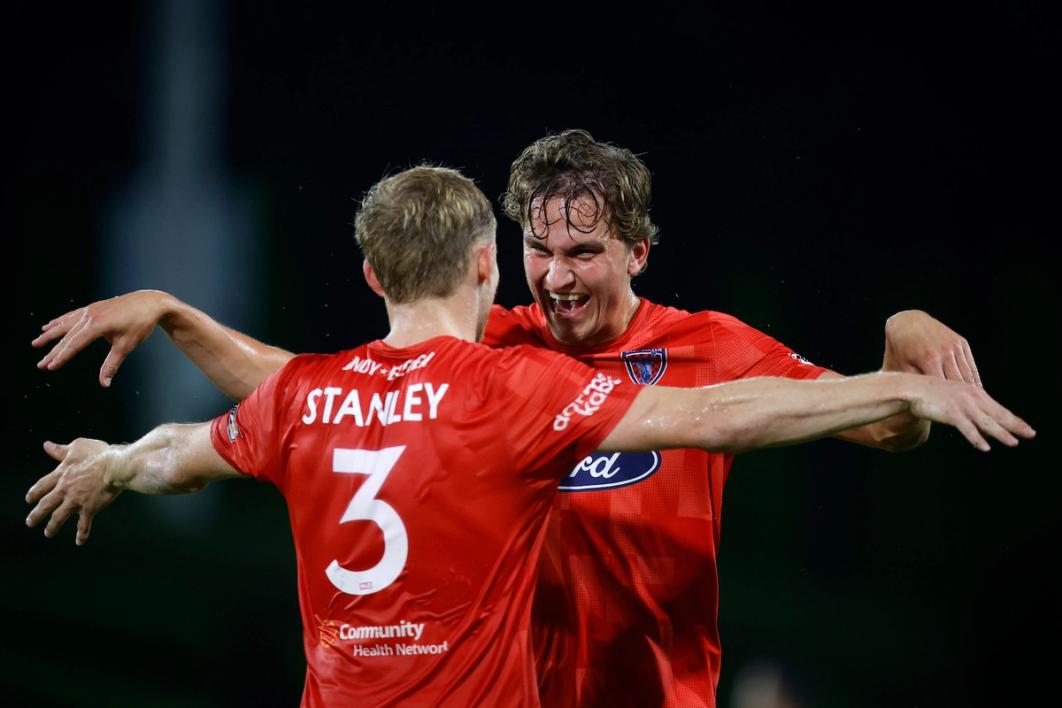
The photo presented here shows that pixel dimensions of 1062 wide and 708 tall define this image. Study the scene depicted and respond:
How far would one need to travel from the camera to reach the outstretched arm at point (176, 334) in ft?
8.93

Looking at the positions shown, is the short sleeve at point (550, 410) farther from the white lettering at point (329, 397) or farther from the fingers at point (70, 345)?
the fingers at point (70, 345)

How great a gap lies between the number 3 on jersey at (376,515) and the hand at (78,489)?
74cm

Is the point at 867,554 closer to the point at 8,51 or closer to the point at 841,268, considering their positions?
the point at 841,268

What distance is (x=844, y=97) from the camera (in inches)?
195

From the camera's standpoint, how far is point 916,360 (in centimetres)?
251

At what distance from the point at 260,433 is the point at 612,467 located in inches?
41.7

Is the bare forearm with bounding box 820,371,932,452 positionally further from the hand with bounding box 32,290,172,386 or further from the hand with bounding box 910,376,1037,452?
the hand with bounding box 32,290,172,386

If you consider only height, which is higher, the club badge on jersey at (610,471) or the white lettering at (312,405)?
the white lettering at (312,405)

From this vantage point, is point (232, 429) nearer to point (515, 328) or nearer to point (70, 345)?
point (70, 345)

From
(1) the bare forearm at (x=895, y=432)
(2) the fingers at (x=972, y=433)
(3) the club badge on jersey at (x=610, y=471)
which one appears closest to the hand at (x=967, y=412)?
(2) the fingers at (x=972, y=433)

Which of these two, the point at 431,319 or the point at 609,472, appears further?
the point at 609,472

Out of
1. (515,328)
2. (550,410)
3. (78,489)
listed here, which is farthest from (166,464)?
(515,328)

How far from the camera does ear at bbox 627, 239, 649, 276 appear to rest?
3.15m

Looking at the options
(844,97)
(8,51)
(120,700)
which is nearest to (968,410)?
(844,97)
